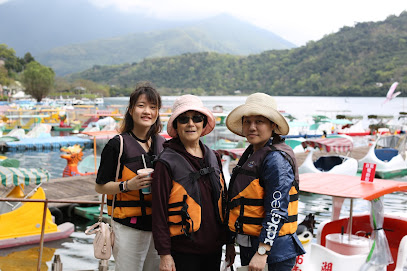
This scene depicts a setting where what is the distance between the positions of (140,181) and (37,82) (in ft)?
243

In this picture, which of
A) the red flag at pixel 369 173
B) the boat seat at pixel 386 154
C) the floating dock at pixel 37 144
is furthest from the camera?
the floating dock at pixel 37 144

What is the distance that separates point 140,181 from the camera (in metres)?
2.32

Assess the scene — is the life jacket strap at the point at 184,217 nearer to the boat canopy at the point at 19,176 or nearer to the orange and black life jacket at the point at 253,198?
the orange and black life jacket at the point at 253,198

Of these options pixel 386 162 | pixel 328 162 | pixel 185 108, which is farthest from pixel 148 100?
pixel 386 162

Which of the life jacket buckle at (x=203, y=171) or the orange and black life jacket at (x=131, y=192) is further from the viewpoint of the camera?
the orange and black life jacket at (x=131, y=192)

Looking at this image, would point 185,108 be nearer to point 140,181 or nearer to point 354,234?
point 140,181

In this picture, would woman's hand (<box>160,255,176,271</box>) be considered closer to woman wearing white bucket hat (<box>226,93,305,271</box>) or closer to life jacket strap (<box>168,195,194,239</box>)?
life jacket strap (<box>168,195,194,239</box>)

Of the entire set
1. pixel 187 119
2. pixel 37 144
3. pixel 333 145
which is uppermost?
pixel 187 119

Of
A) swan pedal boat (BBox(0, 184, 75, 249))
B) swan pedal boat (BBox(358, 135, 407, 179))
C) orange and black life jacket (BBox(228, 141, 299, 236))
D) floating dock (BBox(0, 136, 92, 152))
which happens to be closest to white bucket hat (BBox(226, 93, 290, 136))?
orange and black life jacket (BBox(228, 141, 299, 236))

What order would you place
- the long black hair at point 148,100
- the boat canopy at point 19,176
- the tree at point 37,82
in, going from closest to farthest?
1. the long black hair at point 148,100
2. the boat canopy at point 19,176
3. the tree at point 37,82

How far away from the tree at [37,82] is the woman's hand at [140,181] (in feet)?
242

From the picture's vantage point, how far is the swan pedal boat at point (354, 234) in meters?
3.56

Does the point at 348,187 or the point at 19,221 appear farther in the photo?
the point at 19,221

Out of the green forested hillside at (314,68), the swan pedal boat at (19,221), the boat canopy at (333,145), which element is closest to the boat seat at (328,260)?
the swan pedal boat at (19,221)
